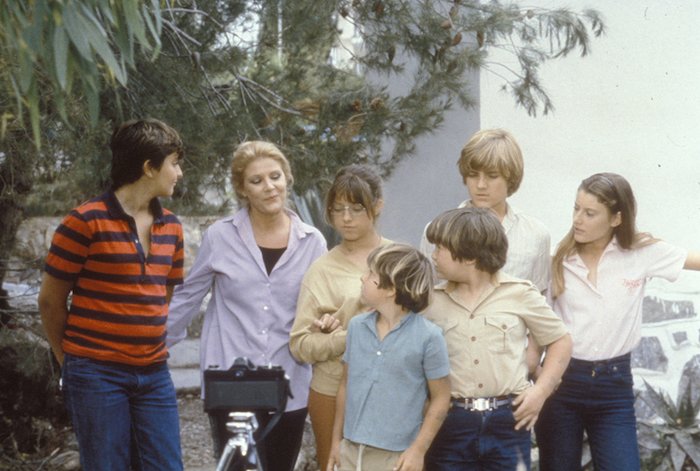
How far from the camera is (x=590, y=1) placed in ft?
17.2

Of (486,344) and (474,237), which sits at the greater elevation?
(474,237)

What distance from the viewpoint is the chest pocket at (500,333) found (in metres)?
3.27

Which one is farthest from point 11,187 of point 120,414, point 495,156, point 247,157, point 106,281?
point 495,156

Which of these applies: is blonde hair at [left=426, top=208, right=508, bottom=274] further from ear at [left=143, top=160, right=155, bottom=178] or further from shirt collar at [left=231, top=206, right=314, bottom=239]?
ear at [left=143, top=160, right=155, bottom=178]

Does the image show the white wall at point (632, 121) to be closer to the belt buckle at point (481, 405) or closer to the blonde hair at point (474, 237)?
the blonde hair at point (474, 237)

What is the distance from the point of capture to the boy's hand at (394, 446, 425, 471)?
310cm

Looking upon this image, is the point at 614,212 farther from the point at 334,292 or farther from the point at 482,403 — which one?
the point at 334,292

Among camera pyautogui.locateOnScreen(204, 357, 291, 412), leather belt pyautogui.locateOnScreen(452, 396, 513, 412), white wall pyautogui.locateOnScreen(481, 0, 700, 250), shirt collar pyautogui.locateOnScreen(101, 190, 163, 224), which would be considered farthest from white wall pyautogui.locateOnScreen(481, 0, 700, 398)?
camera pyautogui.locateOnScreen(204, 357, 291, 412)

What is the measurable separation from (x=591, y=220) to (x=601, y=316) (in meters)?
0.33

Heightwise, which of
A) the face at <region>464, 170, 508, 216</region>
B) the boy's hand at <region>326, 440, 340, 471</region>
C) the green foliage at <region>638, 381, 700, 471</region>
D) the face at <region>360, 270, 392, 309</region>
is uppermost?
the face at <region>464, 170, 508, 216</region>

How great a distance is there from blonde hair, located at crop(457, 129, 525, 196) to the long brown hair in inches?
10.5

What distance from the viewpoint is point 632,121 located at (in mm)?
5266

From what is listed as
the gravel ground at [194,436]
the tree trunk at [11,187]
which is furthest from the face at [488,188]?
the gravel ground at [194,436]

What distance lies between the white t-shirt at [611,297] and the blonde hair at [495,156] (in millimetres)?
387
